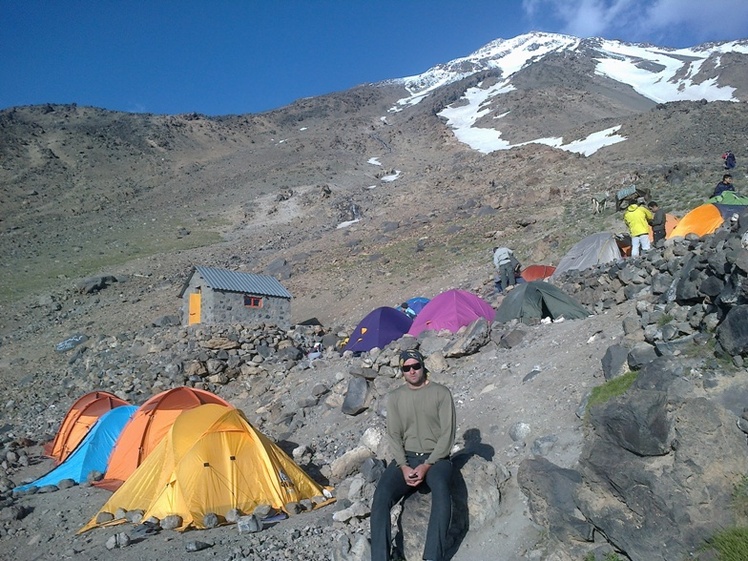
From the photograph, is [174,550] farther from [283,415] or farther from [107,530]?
[283,415]

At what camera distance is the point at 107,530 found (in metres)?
8.09

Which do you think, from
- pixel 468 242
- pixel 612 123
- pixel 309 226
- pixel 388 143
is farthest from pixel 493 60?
pixel 468 242

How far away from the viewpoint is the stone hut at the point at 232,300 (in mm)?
19906

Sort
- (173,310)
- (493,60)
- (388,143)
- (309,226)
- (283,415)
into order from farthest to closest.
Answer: (493,60) → (388,143) → (309,226) → (173,310) → (283,415)

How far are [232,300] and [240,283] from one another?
866 mm

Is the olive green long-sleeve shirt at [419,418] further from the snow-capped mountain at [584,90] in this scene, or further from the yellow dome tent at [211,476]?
the snow-capped mountain at [584,90]

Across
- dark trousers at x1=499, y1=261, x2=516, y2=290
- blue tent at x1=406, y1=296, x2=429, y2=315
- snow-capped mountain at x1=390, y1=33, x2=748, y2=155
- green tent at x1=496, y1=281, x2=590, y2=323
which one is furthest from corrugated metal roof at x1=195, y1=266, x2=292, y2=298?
snow-capped mountain at x1=390, y1=33, x2=748, y2=155

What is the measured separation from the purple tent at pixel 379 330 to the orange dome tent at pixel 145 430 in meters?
4.94

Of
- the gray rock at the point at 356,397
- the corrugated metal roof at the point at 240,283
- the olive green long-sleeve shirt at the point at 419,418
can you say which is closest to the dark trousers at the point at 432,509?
the olive green long-sleeve shirt at the point at 419,418

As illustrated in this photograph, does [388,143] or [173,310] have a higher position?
[388,143]

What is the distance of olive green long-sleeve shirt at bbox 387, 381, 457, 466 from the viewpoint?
18.4 feet

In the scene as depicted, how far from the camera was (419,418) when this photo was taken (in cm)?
568

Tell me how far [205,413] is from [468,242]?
21075mm

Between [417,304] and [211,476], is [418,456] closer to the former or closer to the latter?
[211,476]
